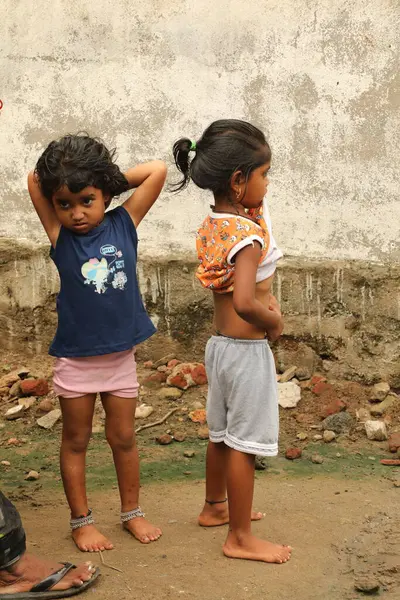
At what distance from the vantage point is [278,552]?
129 inches

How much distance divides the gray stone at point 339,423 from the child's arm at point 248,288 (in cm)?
182

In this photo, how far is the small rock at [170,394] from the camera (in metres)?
5.12

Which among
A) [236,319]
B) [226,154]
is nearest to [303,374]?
[236,319]

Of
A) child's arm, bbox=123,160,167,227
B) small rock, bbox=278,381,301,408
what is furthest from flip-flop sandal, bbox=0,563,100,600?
small rock, bbox=278,381,301,408

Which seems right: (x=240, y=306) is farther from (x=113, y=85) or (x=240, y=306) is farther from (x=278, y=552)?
(x=113, y=85)

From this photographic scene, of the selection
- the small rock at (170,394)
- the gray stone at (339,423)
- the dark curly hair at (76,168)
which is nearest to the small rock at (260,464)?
the gray stone at (339,423)

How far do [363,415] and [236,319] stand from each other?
1905 millimetres

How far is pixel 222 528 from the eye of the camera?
3.57 metres

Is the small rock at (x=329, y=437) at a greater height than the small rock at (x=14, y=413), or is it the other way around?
the small rock at (x=14, y=413)

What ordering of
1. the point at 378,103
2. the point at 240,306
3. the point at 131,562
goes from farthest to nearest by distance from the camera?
the point at 378,103 → the point at 131,562 → the point at 240,306

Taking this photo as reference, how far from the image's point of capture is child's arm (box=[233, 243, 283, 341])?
3.04 metres

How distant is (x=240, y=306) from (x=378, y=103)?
246cm

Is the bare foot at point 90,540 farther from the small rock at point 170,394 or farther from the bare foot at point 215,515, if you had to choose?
the small rock at point 170,394

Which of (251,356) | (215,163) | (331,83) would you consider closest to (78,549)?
(251,356)
